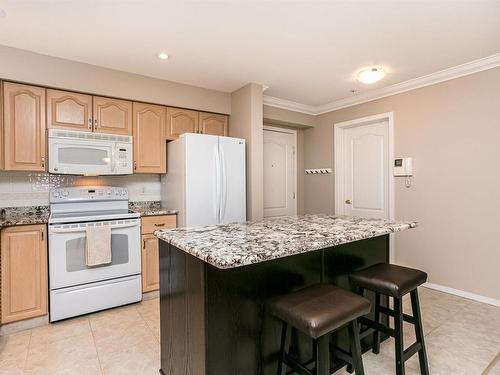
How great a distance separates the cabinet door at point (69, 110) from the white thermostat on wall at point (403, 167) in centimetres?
357

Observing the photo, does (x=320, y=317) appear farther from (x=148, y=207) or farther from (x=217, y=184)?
(x=148, y=207)

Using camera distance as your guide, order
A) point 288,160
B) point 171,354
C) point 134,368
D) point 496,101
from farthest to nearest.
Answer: point 288,160 → point 496,101 → point 134,368 → point 171,354

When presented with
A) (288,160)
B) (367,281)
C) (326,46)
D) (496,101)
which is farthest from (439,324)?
(288,160)

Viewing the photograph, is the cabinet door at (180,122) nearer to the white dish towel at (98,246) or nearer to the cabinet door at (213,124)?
the cabinet door at (213,124)

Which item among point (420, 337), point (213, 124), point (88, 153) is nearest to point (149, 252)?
point (88, 153)

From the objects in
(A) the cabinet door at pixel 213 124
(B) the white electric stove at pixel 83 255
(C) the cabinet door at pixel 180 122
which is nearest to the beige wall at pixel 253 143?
(A) the cabinet door at pixel 213 124

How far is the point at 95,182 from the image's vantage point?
318cm

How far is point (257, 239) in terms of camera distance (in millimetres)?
1423

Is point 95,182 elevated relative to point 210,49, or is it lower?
lower

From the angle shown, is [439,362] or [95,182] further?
[95,182]

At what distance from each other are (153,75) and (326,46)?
1.87 metres

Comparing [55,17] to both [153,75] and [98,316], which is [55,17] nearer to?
[153,75]

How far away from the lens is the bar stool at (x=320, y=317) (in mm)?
1202

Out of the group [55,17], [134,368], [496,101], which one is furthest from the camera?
[496,101]
